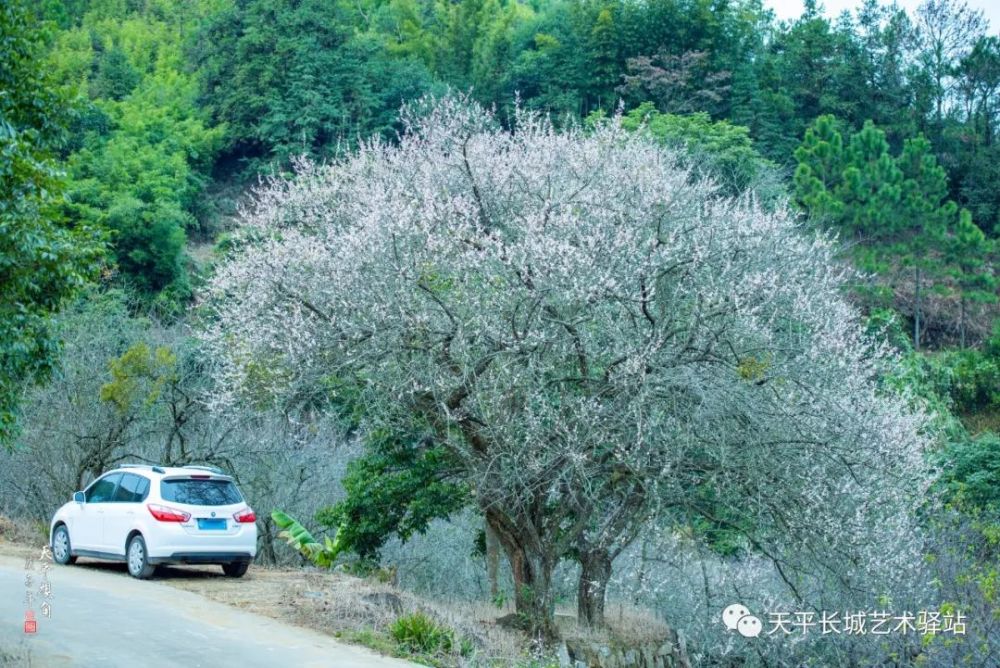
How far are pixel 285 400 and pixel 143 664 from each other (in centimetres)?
484

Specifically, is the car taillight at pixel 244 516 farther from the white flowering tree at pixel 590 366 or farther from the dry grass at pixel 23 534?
the dry grass at pixel 23 534

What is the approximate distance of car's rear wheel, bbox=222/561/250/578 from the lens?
14.6 meters

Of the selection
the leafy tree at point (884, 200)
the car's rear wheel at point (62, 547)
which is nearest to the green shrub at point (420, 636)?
the car's rear wheel at point (62, 547)

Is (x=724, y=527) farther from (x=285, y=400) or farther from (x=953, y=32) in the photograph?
(x=953, y=32)

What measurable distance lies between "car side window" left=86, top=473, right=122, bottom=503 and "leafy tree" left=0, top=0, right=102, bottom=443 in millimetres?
4314

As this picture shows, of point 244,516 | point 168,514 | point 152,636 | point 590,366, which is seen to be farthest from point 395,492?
point 152,636

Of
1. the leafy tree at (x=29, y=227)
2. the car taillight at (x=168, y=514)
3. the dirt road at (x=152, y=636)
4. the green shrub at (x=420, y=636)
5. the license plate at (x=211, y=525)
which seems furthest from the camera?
the license plate at (x=211, y=525)

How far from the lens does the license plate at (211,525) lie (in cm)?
1381

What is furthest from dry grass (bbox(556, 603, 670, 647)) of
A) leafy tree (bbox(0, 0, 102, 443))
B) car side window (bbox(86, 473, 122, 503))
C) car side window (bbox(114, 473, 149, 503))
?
leafy tree (bbox(0, 0, 102, 443))

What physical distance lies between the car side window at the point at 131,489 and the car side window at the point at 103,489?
147 mm

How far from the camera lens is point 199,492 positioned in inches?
558

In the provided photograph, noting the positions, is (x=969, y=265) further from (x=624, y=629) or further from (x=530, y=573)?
(x=530, y=573)

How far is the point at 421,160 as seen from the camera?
17.2 meters

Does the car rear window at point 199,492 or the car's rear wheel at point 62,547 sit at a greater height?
the car rear window at point 199,492
